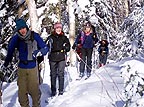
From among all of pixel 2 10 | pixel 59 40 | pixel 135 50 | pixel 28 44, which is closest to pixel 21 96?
pixel 28 44

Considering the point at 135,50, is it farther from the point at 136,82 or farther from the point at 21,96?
the point at 136,82

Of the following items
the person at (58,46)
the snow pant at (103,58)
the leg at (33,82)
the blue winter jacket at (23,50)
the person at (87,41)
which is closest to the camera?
the blue winter jacket at (23,50)

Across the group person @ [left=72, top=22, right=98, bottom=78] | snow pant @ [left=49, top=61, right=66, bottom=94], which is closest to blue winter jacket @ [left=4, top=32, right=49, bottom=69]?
snow pant @ [left=49, top=61, right=66, bottom=94]

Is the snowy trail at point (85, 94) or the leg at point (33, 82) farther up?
the leg at point (33, 82)

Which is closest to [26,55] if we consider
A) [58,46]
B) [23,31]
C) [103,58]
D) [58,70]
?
[23,31]

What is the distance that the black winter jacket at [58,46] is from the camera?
9820mm

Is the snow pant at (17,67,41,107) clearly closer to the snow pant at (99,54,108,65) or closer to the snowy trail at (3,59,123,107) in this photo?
the snowy trail at (3,59,123,107)

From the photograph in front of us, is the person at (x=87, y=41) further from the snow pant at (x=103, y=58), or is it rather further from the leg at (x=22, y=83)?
the snow pant at (x=103, y=58)

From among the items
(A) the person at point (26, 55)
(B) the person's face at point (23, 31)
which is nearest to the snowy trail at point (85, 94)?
(A) the person at point (26, 55)

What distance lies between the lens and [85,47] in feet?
40.6

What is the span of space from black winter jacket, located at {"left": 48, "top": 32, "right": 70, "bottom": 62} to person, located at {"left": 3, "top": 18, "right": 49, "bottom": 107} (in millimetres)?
1960

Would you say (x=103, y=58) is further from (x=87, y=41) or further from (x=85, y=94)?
(x=85, y=94)

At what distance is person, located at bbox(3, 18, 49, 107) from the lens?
295 inches

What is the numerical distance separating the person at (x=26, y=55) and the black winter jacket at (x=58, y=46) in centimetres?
196
